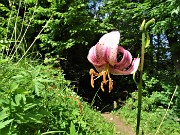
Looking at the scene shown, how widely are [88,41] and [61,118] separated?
6976 mm

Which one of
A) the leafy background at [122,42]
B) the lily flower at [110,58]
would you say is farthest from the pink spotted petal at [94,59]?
the leafy background at [122,42]

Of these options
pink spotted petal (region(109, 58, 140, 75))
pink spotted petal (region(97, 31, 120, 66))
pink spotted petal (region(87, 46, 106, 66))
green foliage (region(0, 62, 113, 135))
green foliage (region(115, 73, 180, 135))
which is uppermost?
pink spotted petal (region(97, 31, 120, 66))

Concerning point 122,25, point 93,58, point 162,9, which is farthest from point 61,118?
point 122,25

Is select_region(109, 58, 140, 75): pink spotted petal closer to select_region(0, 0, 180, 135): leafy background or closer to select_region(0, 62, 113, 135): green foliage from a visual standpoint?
select_region(0, 62, 113, 135): green foliage

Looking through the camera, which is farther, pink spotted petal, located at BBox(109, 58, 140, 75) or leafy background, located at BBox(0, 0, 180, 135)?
leafy background, located at BBox(0, 0, 180, 135)

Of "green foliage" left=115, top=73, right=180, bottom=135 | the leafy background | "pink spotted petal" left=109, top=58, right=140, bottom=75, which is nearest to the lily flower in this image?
"pink spotted petal" left=109, top=58, right=140, bottom=75

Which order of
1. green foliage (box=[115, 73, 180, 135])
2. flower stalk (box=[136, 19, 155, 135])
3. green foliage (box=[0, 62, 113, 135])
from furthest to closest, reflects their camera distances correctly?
green foliage (box=[115, 73, 180, 135]), green foliage (box=[0, 62, 113, 135]), flower stalk (box=[136, 19, 155, 135])

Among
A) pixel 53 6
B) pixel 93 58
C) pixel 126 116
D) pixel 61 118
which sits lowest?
pixel 126 116

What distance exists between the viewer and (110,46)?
70 cm

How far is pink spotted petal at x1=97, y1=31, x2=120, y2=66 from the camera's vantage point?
0.70 m

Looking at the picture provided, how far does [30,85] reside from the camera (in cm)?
140

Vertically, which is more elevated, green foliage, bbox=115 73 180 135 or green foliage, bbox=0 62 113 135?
green foliage, bbox=0 62 113 135

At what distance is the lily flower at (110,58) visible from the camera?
0.70m

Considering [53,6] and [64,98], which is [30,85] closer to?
[64,98]
